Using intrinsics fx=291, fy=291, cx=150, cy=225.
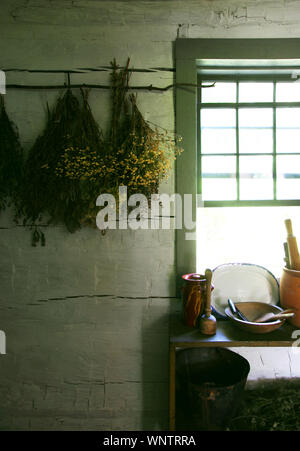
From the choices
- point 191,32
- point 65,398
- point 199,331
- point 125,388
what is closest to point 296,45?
point 191,32

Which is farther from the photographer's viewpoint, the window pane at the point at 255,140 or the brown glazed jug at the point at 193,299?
the window pane at the point at 255,140

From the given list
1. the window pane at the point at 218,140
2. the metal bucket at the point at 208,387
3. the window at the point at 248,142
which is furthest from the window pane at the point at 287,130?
the metal bucket at the point at 208,387

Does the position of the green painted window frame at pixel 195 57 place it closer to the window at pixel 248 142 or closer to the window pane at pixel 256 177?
the window at pixel 248 142

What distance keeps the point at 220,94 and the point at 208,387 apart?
203 cm

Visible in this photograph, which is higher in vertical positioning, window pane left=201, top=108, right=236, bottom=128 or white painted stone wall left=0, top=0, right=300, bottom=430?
window pane left=201, top=108, right=236, bottom=128

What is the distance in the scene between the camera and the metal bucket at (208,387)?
1744 mm

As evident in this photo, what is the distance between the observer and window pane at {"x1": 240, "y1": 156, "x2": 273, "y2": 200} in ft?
7.34

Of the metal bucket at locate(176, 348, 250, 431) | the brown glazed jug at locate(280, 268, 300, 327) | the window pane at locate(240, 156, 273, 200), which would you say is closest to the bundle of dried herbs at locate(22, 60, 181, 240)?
the window pane at locate(240, 156, 273, 200)

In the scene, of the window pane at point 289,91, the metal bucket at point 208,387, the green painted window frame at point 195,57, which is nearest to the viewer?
the metal bucket at point 208,387

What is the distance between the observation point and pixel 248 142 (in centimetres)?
224

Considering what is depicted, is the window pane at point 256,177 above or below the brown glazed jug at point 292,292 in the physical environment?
above

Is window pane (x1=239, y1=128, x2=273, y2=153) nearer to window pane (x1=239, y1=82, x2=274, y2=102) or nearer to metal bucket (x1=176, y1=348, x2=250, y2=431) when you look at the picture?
window pane (x1=239, y1=82, x2=274, y2=102)

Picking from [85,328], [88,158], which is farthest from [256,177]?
[85,328]

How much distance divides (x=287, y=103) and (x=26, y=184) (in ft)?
6.57
